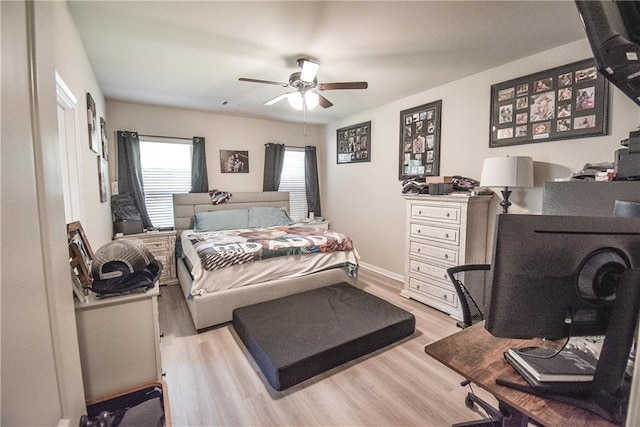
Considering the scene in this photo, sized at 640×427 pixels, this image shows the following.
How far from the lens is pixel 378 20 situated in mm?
2029

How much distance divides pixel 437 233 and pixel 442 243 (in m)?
0.12

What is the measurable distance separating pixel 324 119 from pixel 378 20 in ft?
10.1

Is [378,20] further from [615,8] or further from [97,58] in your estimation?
[97,58]

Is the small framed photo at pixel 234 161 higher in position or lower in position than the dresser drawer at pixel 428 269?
higher

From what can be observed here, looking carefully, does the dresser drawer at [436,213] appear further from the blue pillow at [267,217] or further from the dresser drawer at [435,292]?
the blue pillow at [267,217]

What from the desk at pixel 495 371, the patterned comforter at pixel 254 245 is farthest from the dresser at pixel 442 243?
the desk at pixel 495 371

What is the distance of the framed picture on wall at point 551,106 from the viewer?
7.46 feet

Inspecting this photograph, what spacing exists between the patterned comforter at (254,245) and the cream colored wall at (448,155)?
1.21m

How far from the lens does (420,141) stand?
Result: 3.72 m

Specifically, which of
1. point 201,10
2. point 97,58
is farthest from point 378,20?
point 97,58

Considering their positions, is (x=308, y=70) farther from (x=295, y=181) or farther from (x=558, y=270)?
(x=295, y=181)

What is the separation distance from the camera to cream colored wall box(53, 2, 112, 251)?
171cm

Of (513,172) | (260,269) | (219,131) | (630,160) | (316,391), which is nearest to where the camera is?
(630,160)

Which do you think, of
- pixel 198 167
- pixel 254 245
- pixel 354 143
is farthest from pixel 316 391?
pixel 354 143
